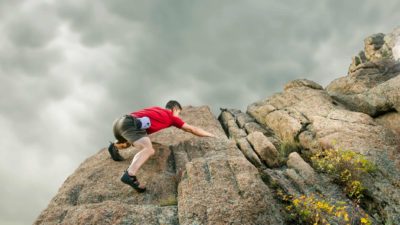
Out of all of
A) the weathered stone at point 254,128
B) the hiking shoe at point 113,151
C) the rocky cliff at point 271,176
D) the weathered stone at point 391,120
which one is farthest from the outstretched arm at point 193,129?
the weathered stone at point 391,120

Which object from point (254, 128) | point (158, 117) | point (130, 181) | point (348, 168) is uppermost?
point (254, 128)

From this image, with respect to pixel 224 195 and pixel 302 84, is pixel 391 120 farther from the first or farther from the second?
pixel 224 195

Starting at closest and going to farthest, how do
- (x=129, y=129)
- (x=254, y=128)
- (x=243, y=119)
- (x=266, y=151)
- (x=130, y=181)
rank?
(x=130, y=181) < (x=129, y=129) < (x=266, y=151) < (x=254, y=128) < (x=243, y=119)

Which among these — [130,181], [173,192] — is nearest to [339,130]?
[173,192]

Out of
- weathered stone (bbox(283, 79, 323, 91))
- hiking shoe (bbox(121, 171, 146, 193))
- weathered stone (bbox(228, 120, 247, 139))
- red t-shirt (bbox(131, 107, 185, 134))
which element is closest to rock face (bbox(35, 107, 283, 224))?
hiking shoe (bbox(121, 171, 146, 193))

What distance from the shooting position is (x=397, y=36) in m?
44.4

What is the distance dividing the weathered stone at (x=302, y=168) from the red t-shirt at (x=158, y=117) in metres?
5.12

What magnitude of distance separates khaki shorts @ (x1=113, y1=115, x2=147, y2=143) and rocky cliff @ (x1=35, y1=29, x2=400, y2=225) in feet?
4.94

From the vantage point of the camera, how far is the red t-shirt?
13289 millimetres

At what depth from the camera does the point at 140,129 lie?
12.8 metres

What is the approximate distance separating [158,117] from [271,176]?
4.87 m

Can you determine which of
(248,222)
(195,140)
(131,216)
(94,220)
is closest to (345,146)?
(195,140)

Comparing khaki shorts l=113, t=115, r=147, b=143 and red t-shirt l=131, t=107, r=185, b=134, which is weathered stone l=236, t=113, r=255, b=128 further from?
khaki shorts l=113, t=115, r=147, b=143

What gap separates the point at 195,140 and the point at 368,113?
390 inches
